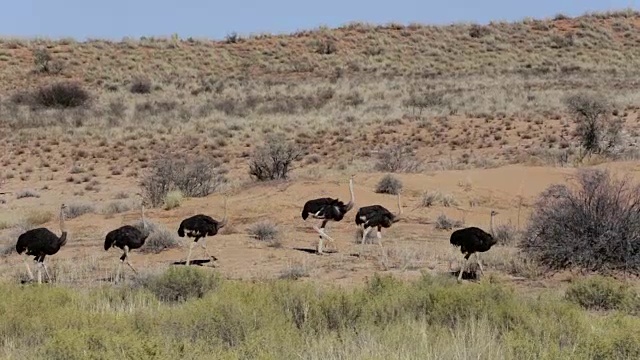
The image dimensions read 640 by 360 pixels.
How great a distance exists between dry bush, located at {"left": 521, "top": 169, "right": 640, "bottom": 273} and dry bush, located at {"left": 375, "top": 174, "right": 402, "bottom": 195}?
666 centimetres

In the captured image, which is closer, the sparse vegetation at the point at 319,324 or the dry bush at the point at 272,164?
the sparse vegetation at the point at 319,324

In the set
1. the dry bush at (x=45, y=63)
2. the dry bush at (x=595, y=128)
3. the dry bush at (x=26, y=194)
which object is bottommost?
the dry bush at (x=26, y=194)

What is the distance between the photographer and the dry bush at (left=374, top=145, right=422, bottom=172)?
82.9 ft

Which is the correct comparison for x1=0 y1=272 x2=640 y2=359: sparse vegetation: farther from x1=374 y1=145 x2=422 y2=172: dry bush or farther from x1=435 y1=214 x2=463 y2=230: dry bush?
x1=374 y1=145 x2=422 y2=172: dry bush

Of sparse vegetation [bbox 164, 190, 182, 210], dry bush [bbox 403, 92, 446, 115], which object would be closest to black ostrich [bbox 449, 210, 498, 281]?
sparse vegetation [bbox 164, 190, 182, 210]

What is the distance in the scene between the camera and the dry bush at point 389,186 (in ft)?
65.1

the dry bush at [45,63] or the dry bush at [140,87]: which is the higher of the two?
the dry bush at [45,63]

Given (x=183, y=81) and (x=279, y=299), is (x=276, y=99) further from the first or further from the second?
(x=279, y=299)

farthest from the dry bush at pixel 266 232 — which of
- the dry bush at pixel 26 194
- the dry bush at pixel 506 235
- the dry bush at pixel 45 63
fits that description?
the dry bush at pixel 45 63

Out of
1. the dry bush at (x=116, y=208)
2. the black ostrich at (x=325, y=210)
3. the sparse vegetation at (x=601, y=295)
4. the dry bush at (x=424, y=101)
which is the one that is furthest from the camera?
the dry bush at (x=424, y=101)

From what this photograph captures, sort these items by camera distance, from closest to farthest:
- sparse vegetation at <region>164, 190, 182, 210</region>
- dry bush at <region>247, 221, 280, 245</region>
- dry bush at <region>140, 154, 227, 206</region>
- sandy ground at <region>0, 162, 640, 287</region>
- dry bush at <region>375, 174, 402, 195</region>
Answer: sandy ground at <region>0, 162, 640, 287</region>, dry bush at <region>247, 221, 280, 245</region>, sparse vegetation at <region>164, 190, 182, 210</region>, dry bush at <region>375, 174, 402, 195</region>, dry bush at <region>140, 154, 227, 206</region>

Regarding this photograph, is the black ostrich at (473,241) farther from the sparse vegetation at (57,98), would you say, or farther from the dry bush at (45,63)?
the dry bush at (45,63)

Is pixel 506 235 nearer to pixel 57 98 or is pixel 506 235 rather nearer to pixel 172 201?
pixel 172 201

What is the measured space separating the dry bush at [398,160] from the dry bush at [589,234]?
11.8 m
